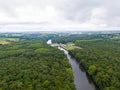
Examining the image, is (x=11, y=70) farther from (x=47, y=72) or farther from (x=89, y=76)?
(x=89, y=76)

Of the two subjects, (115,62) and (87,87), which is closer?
(87,87)

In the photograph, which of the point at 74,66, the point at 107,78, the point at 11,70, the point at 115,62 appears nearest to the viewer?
the point at 107,78

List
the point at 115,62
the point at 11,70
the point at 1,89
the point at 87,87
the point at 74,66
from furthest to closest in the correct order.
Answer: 1. the point at 74,66
2. the point at 115,62
3. the point at 11,70
4. the point at 87,87
5. the point at 1,89

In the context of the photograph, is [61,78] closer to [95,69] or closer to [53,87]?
[53,87]

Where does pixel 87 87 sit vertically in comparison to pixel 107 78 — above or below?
below

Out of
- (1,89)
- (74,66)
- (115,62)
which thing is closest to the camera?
(1,89)

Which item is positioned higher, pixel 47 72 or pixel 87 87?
pixel 47 72

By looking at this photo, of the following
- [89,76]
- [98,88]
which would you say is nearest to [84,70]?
[89,76]

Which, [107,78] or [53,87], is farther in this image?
[107,78]

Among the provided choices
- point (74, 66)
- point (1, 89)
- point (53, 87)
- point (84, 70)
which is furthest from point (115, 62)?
point (1, 89)
